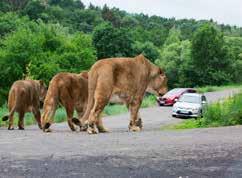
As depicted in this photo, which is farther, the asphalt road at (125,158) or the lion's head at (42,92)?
the lion's head at (42,92)

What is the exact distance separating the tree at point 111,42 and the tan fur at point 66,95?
2652 inches

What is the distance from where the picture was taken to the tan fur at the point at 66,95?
64.0 feet

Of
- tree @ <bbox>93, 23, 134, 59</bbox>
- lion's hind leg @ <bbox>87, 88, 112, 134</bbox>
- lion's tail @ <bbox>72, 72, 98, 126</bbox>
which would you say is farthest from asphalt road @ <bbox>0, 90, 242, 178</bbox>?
tree @ <bbox>93, 23, 134, 59</bbox>

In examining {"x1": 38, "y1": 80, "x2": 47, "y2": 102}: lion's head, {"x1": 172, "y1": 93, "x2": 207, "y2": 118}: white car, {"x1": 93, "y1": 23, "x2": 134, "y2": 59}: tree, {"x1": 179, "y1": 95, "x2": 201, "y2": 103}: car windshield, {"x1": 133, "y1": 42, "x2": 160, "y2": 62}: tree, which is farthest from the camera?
{"x1": 133, "y1": 42, "x2": 160, "y2": 62}: tree

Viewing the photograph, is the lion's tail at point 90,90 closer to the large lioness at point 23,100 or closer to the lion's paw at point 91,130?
the lion's paw at point 91,130

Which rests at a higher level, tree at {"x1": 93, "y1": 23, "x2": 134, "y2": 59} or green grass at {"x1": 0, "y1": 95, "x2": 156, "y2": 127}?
tree at {"x1": 93, "y1": 23, "x2": 134, "y2": 59}

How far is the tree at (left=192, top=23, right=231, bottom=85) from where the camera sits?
105 meters

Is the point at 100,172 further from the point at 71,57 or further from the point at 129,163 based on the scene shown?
the point at 71,57

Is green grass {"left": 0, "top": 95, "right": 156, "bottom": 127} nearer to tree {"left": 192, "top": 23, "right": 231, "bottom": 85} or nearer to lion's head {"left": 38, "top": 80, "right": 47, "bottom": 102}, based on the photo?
lion's head {"left": 38, "top": 80, "right": 47, "bottom": 102}

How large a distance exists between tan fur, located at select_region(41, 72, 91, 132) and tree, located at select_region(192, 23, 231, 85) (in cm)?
8557

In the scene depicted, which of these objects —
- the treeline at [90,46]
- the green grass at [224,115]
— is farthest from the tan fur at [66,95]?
the treeline at [90,46]

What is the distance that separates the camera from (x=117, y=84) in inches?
738

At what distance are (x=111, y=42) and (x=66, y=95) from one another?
69.2m

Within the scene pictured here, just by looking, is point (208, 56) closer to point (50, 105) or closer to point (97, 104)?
point (50, 105)
